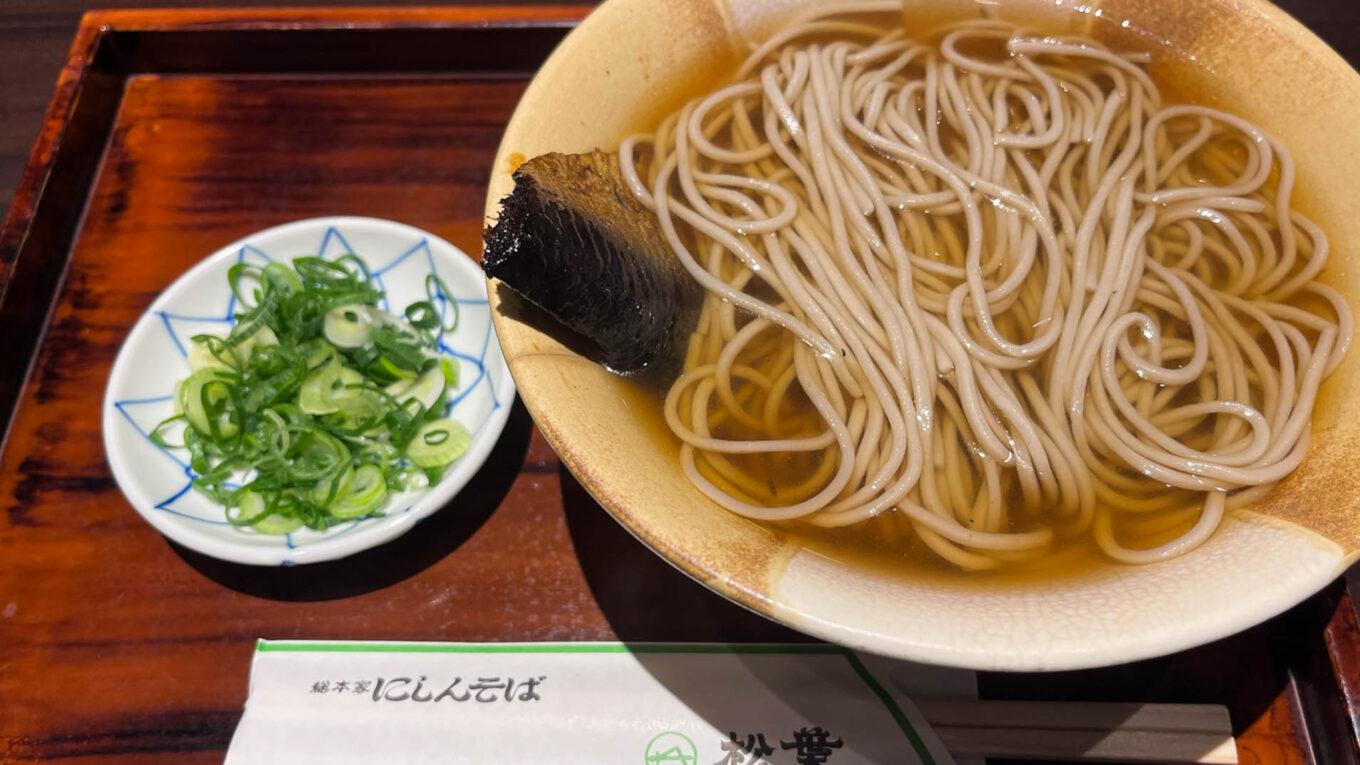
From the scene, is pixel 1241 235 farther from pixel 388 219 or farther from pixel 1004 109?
pixel 388 219

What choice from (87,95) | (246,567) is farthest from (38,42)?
(246,567)

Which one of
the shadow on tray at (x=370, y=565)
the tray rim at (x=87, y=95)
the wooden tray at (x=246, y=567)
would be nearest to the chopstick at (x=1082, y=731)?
the wooden tray at (x=246, y=567)

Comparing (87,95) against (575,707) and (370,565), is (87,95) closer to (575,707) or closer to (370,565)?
(370,565)

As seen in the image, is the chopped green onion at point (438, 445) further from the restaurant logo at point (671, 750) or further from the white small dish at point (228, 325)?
the restaurant logo at point (671, 750)

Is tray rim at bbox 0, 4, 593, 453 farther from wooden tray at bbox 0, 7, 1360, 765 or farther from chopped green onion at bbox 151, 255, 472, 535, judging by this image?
chopped green onion at bbox 151, 255, 472, 535

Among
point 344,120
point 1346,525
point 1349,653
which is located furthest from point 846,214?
point 344,120
